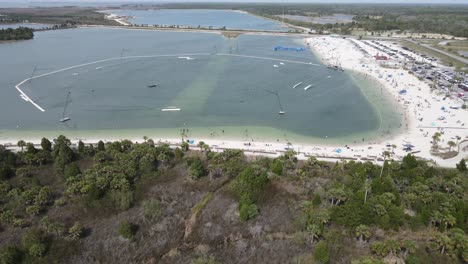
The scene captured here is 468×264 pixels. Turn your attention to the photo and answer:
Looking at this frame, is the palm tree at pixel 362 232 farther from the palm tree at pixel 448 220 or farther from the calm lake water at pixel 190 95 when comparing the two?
the calm lake water at pixel 190 95

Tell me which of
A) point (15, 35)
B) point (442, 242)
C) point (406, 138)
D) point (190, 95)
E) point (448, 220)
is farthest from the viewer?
point (15, 35)

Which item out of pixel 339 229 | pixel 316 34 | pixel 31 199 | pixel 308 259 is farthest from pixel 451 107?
pixel 316 34

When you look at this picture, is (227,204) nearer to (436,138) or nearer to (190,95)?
(436,138)

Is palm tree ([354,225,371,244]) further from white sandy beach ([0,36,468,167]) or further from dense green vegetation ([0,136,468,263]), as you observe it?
white sandy beach ([0,36,468,167])

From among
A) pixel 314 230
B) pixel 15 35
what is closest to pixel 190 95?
pixel 314 230

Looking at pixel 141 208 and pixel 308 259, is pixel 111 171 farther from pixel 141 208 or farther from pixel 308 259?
pixel 308 259

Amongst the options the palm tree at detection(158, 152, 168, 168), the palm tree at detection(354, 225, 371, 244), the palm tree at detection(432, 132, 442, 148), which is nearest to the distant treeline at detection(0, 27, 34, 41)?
the palm tree at detection(158, 152, 168, 168)

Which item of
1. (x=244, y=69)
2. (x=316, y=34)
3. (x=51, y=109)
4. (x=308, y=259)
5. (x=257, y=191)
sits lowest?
(x=308, y=259)
